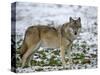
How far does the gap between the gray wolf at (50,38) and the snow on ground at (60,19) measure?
56 mm

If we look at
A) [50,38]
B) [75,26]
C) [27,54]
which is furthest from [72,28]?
[27,54]

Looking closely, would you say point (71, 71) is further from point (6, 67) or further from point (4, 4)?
point (4, 4)

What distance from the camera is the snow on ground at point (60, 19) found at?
8.06 feet

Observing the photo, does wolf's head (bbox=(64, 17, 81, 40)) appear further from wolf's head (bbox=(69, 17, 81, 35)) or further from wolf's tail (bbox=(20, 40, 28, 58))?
wolf's tail (bbox=(20, 40, 28, 58))

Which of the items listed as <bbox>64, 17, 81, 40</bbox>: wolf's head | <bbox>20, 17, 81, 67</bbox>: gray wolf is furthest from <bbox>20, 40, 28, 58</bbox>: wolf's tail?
<bbox>64, 17, 81, 40</bbox>: wolf's head

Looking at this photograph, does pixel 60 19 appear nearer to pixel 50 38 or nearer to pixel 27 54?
pixel 50 38

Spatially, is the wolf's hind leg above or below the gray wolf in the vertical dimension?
below

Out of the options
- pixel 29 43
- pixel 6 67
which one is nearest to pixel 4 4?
pixel 29 43

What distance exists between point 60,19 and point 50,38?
0.82 feet

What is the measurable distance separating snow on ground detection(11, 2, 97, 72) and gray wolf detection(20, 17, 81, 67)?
0.06m

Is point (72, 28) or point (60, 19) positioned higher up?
point (60, 19)

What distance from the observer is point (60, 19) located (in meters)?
2.62

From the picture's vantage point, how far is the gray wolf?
2.51 m

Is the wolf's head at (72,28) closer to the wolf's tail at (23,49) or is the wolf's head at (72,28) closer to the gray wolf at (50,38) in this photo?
the gray wolf at (50,38)
